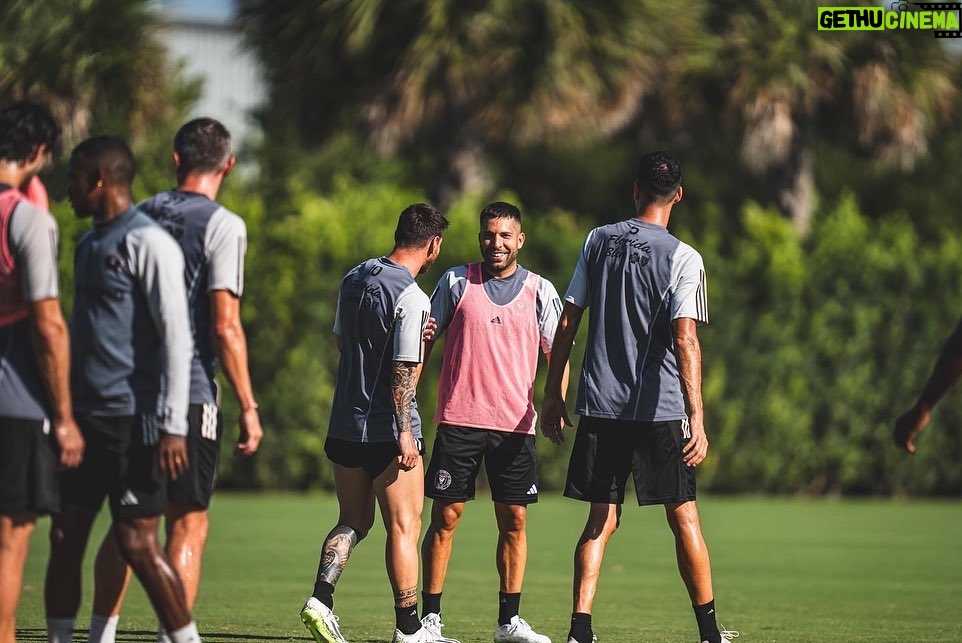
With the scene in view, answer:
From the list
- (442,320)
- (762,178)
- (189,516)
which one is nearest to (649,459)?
(442,320)

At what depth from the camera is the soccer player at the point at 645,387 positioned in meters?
7.75

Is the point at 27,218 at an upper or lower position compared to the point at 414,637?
upper

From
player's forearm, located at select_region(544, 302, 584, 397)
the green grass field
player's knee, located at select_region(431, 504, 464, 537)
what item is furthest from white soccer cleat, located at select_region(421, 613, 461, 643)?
player's forearm, located at select_region(544, 302, 584, 397)

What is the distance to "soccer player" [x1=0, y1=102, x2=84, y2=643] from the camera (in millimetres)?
5840

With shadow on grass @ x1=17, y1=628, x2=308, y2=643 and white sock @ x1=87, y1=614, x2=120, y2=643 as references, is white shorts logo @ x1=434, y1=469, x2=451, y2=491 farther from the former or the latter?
white sock @ x1=87, y1=614, x2=120, y2=643

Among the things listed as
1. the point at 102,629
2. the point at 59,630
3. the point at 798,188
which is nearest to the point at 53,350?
the point at 59,630

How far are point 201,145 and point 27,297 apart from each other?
1227mm

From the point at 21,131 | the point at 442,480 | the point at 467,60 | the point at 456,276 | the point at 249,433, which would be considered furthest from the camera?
the point at 467,60

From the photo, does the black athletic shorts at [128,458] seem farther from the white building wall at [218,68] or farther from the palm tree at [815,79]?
the white building wall at [218,68]

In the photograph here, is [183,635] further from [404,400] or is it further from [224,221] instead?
[404,400]

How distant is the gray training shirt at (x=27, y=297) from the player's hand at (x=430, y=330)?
104 inches

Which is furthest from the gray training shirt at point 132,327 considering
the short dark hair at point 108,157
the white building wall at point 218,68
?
the white building wall at point 218,68

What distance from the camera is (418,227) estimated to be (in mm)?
8023

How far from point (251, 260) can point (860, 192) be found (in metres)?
20.7
